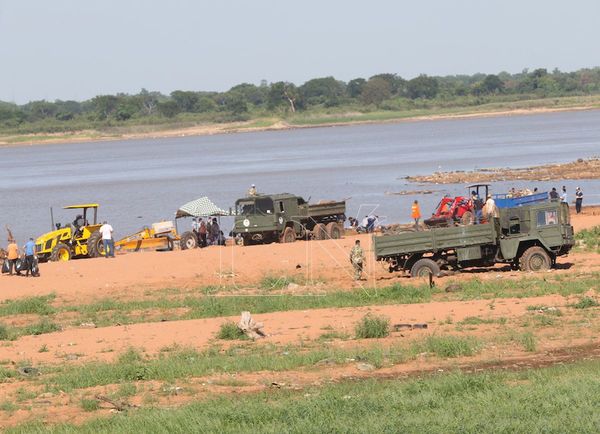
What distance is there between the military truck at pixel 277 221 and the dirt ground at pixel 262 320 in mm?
1476

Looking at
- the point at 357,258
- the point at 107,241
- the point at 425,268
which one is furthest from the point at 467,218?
the point at 107,241

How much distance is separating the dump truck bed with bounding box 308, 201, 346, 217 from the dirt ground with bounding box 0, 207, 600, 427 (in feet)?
8.30

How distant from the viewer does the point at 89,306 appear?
28875 millimetres

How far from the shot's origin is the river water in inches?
2509

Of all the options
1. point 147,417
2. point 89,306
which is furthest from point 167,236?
point 147,417

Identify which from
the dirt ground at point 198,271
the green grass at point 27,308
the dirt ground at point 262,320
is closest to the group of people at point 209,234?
the dirt ground at point 262,320

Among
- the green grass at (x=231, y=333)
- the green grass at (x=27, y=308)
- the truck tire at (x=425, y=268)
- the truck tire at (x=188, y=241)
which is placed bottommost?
the truck tire at (x=188, y=241)

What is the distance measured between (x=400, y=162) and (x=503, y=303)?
71260 millimetres

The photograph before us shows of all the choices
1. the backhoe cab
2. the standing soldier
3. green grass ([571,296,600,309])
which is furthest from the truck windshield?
green grass ([571,296,600,309])

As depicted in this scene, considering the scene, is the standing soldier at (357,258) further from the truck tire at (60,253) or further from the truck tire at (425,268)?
the truck tire at (60,253)

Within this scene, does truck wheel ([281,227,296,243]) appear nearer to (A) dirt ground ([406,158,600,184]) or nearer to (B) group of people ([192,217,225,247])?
(B) group of people ([192,217,225,247])

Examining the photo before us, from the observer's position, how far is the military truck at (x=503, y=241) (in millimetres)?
28844

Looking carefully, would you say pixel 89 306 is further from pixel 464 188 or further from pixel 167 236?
pixel 464 188

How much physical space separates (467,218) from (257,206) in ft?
23.7
